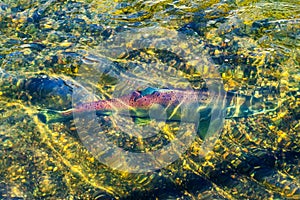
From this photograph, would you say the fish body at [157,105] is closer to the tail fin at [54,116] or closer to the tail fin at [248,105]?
the tail fin at [54,116]

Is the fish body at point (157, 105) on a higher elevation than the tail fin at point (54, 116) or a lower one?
higher

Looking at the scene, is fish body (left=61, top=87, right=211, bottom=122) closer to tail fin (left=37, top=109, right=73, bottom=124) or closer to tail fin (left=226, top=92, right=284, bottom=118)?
tail fin (left=37, top=109, right=73, bottom=124)

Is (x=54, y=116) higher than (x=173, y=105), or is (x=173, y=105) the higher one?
(x=173, y=105)

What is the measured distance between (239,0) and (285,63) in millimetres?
1437

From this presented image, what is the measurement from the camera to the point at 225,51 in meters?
4.64

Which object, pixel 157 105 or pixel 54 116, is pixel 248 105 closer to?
pixel 157 105

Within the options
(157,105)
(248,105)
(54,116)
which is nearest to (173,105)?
(157,105)

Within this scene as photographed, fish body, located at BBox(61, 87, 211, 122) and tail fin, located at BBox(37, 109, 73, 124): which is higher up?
fish body, located at BBox(61, 87, 211, 122)

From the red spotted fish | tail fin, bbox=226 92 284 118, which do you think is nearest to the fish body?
the red spotted fish

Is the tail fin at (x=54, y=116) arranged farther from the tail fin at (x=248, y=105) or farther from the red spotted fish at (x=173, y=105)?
the tail fin at (x=248, y=105)

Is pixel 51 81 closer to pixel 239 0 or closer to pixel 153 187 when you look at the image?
pixel 153 187

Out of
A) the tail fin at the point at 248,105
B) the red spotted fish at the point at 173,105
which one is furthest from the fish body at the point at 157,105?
the tail fin at the point at 248,105

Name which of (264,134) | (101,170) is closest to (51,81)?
(101,170)

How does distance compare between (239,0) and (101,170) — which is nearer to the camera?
(101,170)
